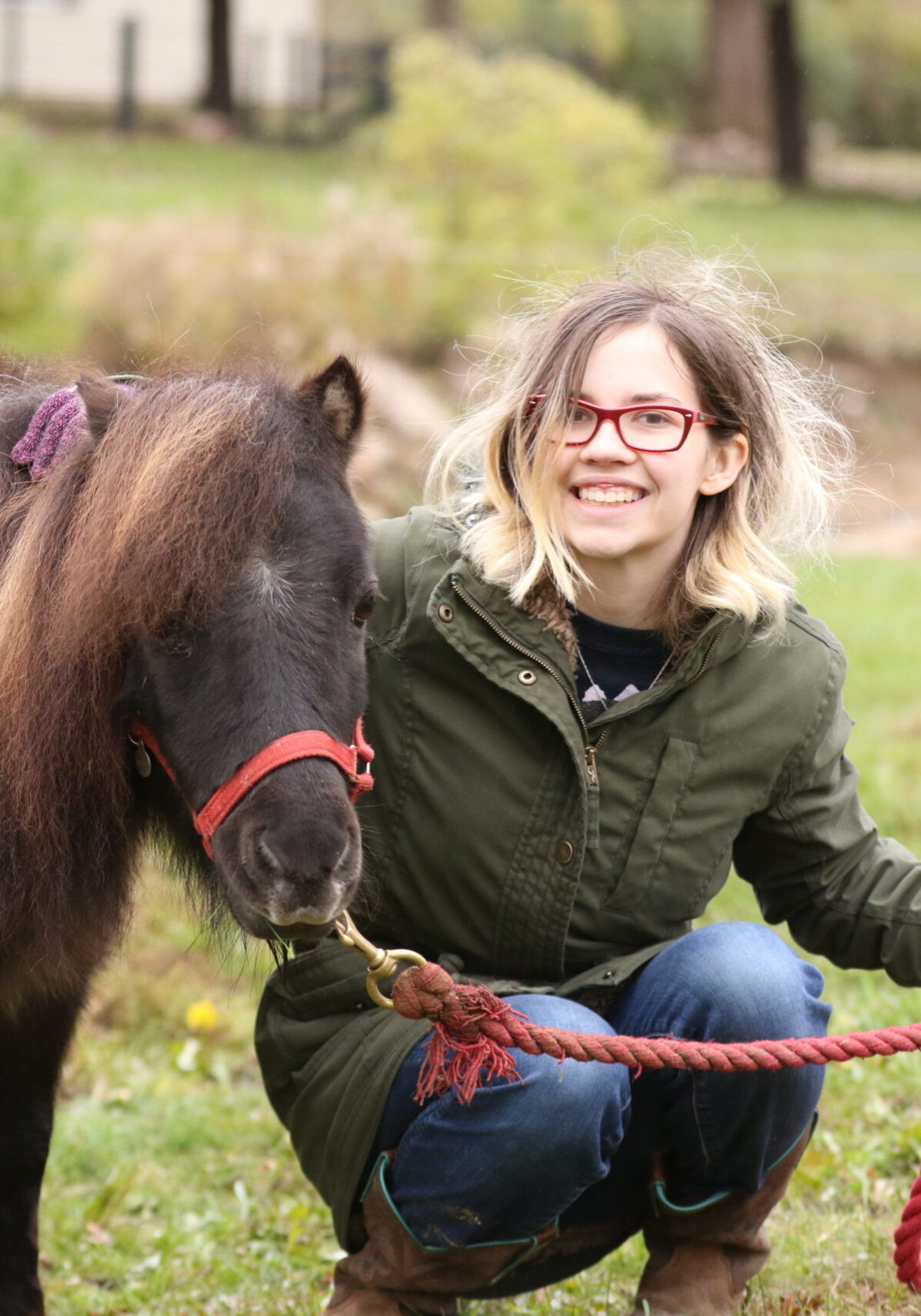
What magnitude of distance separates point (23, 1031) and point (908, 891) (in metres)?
1.88

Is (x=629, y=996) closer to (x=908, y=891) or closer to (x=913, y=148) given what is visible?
(x=908, y=891)

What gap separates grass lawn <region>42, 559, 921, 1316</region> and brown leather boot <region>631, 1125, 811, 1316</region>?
0.27 ft

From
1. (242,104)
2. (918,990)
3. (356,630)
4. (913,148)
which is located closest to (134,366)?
(356,630)

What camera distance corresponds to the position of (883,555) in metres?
11.7


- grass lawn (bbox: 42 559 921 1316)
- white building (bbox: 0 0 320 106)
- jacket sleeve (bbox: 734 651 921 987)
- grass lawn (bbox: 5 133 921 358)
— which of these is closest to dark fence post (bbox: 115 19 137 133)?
white building (bbox: 0 0 320 106)

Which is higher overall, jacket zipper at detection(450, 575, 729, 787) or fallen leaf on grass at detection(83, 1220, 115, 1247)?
jacket zipper at detection(450, 575, 729, 787)

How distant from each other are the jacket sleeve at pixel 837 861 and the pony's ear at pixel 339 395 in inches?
42.8

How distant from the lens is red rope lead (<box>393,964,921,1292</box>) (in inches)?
104

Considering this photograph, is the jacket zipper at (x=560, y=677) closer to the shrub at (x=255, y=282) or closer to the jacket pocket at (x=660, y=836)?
the jacket pocket at (x=660, y=836)

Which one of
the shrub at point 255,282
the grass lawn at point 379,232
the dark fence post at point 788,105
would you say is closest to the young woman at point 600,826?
the grass lawn at point 379,232

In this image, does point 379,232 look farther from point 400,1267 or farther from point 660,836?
point 400,1267

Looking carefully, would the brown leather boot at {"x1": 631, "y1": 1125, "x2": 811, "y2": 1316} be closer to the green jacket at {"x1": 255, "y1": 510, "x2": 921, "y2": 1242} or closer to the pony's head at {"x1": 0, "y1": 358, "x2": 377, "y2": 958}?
the green jacket at {"x1": 255, "y1": 510, "x2": 921, "y2": 1242}

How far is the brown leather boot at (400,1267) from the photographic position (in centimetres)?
294

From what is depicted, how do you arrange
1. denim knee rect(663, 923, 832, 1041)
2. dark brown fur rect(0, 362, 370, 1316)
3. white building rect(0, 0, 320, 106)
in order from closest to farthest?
dark brown fur rect(0, 362, 370, 1316) < denim knee rect(663, 923, 832, 1041) < white building rect(0, 0, 320, 106)
